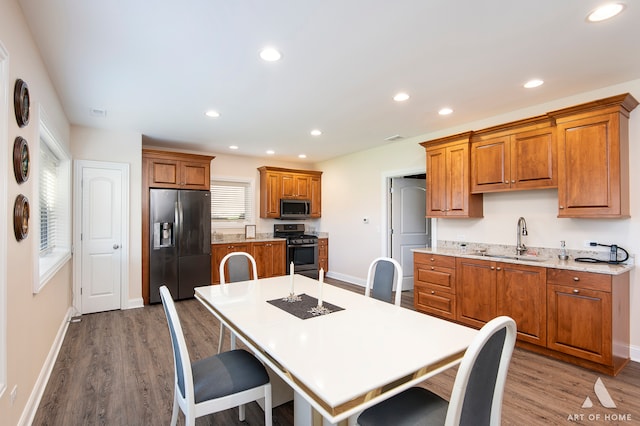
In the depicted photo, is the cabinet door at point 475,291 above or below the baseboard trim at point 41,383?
above

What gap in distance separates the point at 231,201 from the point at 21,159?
435 centimetres

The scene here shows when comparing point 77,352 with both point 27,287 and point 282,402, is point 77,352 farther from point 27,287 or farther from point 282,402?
point 282,402

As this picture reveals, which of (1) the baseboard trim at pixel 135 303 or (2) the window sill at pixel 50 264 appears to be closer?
(2) the window sill at pixel 50 264

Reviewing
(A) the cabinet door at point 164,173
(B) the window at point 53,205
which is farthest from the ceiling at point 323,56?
(A) the cabinet door at point 164,173

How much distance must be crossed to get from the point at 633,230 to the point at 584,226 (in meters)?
0.36

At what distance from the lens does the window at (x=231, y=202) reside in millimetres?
6105

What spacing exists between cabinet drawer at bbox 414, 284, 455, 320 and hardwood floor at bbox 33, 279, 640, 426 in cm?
80

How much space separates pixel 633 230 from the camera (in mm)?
2883

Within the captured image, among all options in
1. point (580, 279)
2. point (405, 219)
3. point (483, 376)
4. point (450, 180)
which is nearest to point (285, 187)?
point (405, 219)

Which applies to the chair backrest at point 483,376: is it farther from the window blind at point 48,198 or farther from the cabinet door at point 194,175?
the cabinet door at point 194,175

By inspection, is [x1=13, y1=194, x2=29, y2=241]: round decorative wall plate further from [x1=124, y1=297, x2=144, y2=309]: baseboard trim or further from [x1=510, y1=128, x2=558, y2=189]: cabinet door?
[x1=510, y1=128, x2=558, y2=189]: cabinet door

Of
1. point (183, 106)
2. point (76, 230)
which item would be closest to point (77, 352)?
point (76, 230)

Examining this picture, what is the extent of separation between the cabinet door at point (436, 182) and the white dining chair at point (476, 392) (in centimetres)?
306

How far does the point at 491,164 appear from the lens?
12.0 feet
